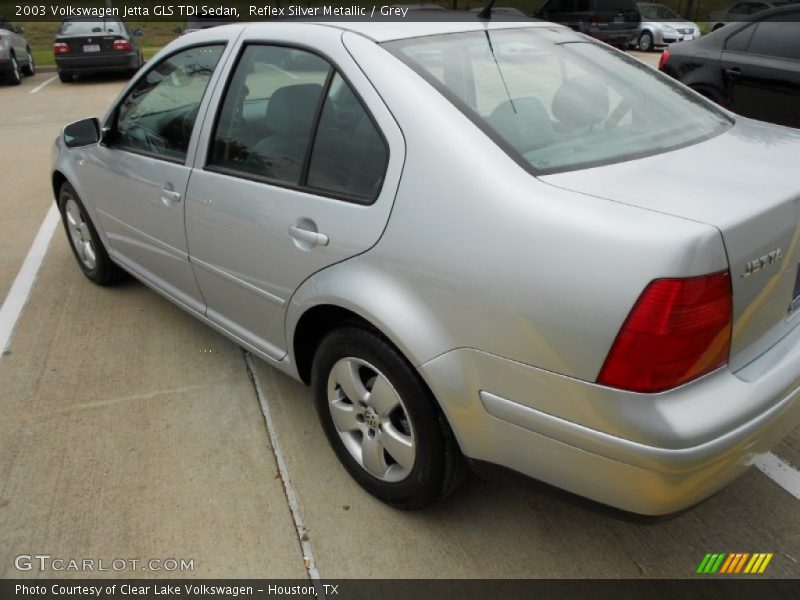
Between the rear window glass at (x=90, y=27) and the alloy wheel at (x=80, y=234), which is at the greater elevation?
the alloy wheel at (x=80, y=234)

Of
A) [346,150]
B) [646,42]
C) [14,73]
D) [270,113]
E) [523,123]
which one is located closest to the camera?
[523,123]

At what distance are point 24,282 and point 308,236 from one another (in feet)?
9.97

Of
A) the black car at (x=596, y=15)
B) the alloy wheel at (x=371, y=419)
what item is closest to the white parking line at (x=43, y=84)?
the black car at (x=596, y=15)

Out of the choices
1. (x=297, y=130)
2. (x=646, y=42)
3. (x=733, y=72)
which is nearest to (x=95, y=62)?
(x=733, y=72)

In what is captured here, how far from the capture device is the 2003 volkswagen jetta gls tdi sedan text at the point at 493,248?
5.10 ft

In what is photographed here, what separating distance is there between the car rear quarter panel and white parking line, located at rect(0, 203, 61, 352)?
2.57 metres

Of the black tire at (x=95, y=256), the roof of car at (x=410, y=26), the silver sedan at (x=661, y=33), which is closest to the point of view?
the roof of car at (x=410, y=26)

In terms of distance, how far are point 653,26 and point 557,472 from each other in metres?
19.8

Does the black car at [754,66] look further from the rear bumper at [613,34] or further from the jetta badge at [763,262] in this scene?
the rear bumper at [613,34]

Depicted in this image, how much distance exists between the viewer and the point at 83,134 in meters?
3.46

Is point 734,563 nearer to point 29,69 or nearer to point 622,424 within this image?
point 622,424

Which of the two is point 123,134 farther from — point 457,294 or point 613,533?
point 613,533

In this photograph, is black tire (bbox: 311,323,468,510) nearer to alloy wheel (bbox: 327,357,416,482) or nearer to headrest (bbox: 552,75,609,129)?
alloy wheel (bbox: 327,357,416,482)

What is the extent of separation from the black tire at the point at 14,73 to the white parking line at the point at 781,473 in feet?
51.4
